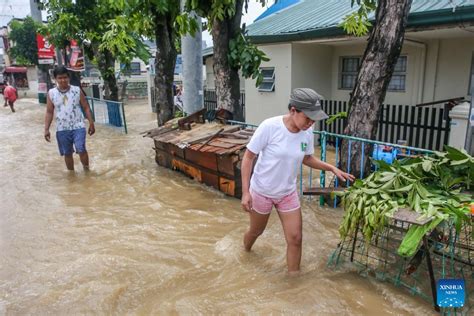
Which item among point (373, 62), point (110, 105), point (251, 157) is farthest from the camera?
point (110, 105)

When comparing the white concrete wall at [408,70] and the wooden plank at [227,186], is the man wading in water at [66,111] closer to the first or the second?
the wooden plank at [227,186]

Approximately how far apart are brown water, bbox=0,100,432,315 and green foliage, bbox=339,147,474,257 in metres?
0.64

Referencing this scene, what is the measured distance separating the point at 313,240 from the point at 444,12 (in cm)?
496

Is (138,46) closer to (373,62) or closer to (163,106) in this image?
(163,106)

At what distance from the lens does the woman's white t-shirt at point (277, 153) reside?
3.36 m

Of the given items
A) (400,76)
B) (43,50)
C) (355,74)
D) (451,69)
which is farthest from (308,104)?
(43,50)

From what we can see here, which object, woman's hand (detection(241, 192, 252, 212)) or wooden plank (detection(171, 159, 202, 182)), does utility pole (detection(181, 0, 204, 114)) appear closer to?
wooden plank (detection(171, 159, 202, 182))

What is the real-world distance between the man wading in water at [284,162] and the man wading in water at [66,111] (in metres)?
4.65

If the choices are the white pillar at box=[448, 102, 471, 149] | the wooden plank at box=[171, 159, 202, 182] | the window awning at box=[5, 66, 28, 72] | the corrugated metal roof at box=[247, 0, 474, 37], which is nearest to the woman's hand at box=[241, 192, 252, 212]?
the wooden plank at box=[171, 159, 202, 182]

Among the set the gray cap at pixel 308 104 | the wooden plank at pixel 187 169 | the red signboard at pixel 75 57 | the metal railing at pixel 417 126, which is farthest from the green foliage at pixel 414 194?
the red signboard at pixel 75 57

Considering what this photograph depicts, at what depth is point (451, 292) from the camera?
9.78 ft

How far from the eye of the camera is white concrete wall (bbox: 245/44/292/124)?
10540 mm

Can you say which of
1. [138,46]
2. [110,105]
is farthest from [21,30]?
[138,46]

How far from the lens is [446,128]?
8.08 metres
